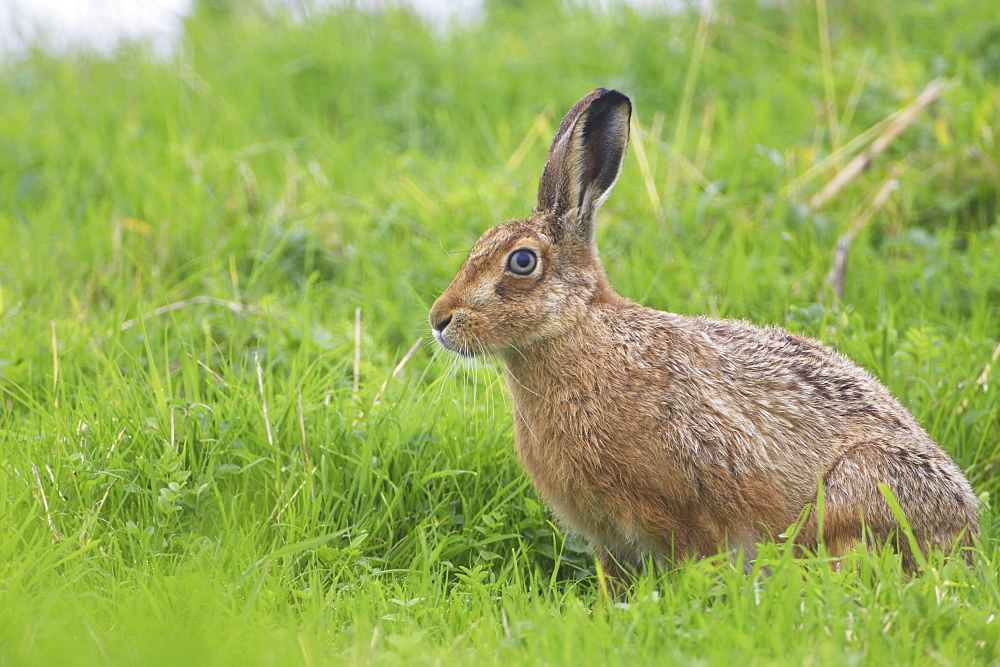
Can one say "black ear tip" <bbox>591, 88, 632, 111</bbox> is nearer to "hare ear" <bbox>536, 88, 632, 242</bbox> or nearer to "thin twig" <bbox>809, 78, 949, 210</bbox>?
"hare ear" <bbox>536, 88, 632, 242</bbox>

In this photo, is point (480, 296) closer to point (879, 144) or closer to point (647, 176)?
point (647, 176)

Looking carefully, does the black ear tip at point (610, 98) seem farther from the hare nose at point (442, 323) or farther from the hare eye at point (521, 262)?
the hare nose at point (442, 323)

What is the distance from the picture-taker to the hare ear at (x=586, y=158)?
4367 millimetres

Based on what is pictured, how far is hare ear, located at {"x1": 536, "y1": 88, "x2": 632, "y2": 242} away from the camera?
437cm

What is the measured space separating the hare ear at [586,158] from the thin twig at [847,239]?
1814 mm

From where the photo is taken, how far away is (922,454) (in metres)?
4.24

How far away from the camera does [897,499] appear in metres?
4.10

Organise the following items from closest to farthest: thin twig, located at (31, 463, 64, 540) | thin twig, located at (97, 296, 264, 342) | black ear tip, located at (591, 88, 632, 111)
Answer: thin twig, located at (31, 463, 64, 540)
black ear tip, located at (591, 88, 632, 111)
thin twig, located at (97, 296, 264, 342)

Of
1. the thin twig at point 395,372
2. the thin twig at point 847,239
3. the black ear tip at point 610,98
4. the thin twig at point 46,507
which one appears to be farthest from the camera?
the thin twig at point 847,239

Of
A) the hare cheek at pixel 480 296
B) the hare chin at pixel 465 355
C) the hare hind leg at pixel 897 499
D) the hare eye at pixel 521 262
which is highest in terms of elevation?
the hare eye at pixel 521 262

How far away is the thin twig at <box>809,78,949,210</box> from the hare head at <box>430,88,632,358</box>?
245 cm

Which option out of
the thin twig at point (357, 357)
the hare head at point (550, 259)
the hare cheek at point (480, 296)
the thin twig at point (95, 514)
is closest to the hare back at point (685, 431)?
the hare head at point (550, 259)

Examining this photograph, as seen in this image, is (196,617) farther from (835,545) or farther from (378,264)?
(378,264)

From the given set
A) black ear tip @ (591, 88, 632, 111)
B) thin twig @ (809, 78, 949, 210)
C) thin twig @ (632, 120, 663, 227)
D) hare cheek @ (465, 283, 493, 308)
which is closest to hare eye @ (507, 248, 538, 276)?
hare cheek @ (465, 283, 493, 308)
